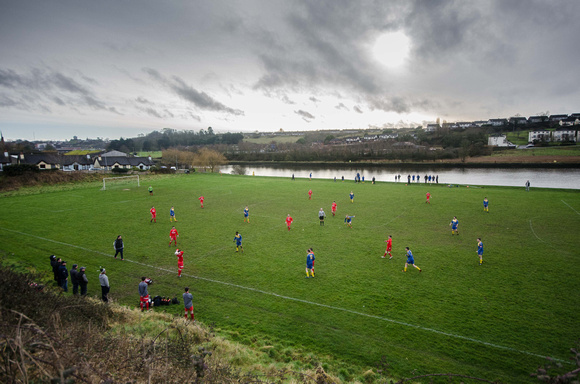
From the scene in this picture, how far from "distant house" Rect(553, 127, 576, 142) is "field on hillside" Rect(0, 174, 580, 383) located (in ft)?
330

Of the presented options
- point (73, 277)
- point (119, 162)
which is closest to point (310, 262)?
point (73, 277)

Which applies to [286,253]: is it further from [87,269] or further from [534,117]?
[534,117]

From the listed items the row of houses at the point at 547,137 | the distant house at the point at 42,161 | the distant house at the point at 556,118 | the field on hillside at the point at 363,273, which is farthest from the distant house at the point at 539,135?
the distant house at the point at 42,161

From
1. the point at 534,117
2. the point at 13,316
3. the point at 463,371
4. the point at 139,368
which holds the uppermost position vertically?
the point at 534,117

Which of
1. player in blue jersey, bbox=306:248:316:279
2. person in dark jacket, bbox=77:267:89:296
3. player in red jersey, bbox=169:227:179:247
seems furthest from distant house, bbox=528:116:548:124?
person in dark jacket, bbox=77:267:89:296

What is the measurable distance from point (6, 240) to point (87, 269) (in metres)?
11.7

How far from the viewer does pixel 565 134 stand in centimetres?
10831

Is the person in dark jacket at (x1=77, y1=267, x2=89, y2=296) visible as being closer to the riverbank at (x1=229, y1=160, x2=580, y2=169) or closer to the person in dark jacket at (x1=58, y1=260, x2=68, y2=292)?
the person in dark jacket at (x1=58, y1=260, x2=68, y2=292)

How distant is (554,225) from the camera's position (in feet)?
83.0

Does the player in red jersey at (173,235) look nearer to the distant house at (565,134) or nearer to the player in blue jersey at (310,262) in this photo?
the player in blue jersey at (310,262)

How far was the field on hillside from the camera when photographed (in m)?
10.4

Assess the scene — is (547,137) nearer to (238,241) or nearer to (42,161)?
(238,241)

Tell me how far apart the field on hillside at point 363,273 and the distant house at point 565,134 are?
330ft

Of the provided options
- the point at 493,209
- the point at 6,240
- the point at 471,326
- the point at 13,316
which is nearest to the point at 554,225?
the point at 493,209
